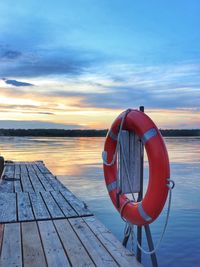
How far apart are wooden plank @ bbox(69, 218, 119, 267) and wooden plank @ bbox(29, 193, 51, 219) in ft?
1.16

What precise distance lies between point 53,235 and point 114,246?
61 centimetres

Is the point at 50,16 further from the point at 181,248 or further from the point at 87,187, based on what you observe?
the point at 181,248

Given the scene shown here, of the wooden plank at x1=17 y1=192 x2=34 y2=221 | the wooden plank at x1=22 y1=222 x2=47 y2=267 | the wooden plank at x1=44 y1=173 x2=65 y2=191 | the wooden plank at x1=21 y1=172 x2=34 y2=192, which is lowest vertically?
the wooden plank at x1=22 y1=222 x2=47 y2=267

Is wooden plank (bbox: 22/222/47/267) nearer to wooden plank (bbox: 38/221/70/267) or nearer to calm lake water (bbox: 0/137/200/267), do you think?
wooden plank (bbox: 38/221/70/267)

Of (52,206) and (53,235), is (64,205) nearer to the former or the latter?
(52,206)

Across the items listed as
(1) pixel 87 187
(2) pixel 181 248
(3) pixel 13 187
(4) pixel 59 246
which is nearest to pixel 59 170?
(1) pixel 87 187

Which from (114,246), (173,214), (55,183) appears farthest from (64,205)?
(173,214)

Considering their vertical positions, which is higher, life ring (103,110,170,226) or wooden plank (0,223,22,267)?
life ring (103,110,170,226)

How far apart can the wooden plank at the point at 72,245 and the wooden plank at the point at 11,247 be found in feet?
1.26

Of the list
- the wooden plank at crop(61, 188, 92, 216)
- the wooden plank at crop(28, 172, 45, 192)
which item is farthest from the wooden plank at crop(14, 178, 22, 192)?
the wooden plank at crop(61, 188, 92, 216)

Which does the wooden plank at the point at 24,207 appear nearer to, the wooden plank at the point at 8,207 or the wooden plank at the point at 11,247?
the wooden plank at the point at 8,207

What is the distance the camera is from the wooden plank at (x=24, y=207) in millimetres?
3850

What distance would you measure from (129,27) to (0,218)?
694cm

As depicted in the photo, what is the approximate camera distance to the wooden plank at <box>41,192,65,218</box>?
3.97m
